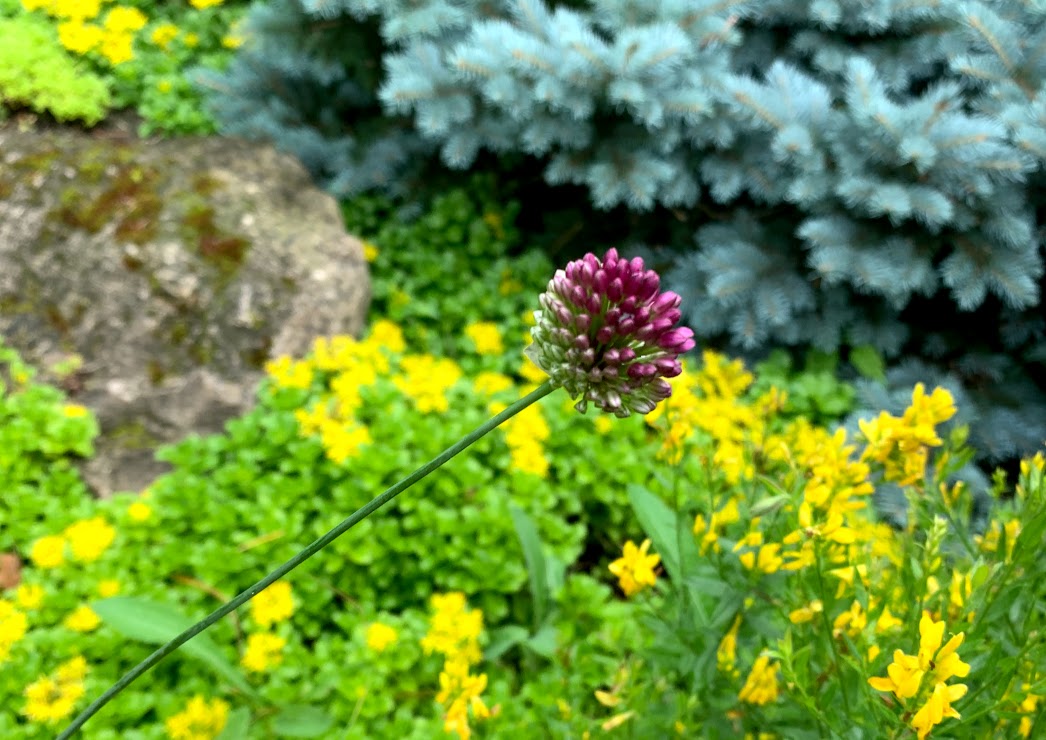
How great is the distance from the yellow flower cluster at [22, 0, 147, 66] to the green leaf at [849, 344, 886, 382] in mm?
3388

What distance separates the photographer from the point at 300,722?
175 cm

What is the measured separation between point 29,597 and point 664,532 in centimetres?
144

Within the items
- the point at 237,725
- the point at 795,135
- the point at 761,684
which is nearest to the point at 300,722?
the point at 237,725

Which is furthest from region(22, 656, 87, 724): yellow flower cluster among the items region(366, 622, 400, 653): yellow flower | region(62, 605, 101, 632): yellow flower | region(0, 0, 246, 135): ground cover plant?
region(0, 0, 246, 135): ground cover plant

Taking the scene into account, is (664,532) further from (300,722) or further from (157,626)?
(157,626)

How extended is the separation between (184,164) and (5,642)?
184cm

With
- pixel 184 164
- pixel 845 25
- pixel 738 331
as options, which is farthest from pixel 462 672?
pixel 845 25

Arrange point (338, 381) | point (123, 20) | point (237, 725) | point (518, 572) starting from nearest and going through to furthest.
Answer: point (237, 725), point (518, 572), point (338, 381), point (123, 20)

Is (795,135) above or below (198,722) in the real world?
above

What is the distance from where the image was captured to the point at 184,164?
3033 millimetres

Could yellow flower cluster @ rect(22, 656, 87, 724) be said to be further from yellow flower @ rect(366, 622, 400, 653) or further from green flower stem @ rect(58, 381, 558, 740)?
green flower stem @ rect(58, 381, 558, 740)

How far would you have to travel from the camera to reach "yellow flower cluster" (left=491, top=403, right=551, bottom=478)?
2.31 m

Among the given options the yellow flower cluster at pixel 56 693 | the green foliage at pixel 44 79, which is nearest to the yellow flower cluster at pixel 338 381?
the yellow flower cluster at pixel 56 693

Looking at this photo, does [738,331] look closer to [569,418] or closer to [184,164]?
[569,418]
